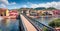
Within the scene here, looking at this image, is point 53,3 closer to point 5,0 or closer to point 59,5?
point 59,5

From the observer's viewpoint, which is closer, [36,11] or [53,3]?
[53,3]

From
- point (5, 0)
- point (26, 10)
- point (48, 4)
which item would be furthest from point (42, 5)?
point (5, 0)

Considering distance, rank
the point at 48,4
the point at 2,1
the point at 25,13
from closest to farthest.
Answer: the point at 2,1
the point at 48,4
the point at 25,13

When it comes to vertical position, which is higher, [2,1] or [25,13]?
[2,1]

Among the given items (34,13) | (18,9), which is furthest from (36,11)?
(18,9)

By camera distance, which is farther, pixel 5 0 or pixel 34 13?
pixel 34 13

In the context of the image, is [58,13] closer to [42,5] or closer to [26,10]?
[42,5]

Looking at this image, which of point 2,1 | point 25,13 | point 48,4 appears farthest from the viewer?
point 25,13

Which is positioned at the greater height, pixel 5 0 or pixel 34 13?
pixel 5 0
